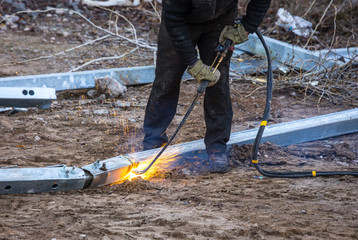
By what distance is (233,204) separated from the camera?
2.70 meters

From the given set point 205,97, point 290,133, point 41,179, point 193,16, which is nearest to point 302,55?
point 290,133

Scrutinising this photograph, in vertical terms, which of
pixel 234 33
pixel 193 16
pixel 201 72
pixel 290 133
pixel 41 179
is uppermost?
pixel 193 16

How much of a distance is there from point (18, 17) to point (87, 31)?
61.5 inches

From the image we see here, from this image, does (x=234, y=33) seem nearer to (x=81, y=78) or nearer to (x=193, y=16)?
(x=193, y=16)

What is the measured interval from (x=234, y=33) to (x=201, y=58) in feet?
1.29

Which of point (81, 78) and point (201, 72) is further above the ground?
point (201, 72)

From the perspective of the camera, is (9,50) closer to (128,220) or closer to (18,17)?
(18,17)

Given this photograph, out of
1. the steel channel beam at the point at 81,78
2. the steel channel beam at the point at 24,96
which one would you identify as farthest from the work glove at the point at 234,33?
the steel channel beam at the point at 81,78

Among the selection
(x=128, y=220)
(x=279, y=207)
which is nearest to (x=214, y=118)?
(x=279, y=207)

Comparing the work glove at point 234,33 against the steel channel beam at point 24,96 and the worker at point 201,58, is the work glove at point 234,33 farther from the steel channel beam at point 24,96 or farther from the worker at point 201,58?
the steel channel beam at point 24,96

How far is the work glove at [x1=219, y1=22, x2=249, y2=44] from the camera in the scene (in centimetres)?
326

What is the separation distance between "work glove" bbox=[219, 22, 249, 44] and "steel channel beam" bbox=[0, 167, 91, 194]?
1497mm

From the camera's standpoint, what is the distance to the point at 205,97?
364 cm

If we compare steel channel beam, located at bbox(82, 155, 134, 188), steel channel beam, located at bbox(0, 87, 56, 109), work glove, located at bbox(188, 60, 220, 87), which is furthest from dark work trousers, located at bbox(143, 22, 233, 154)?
steel channel beam, located at bbox(0, 87, 56, 109)
